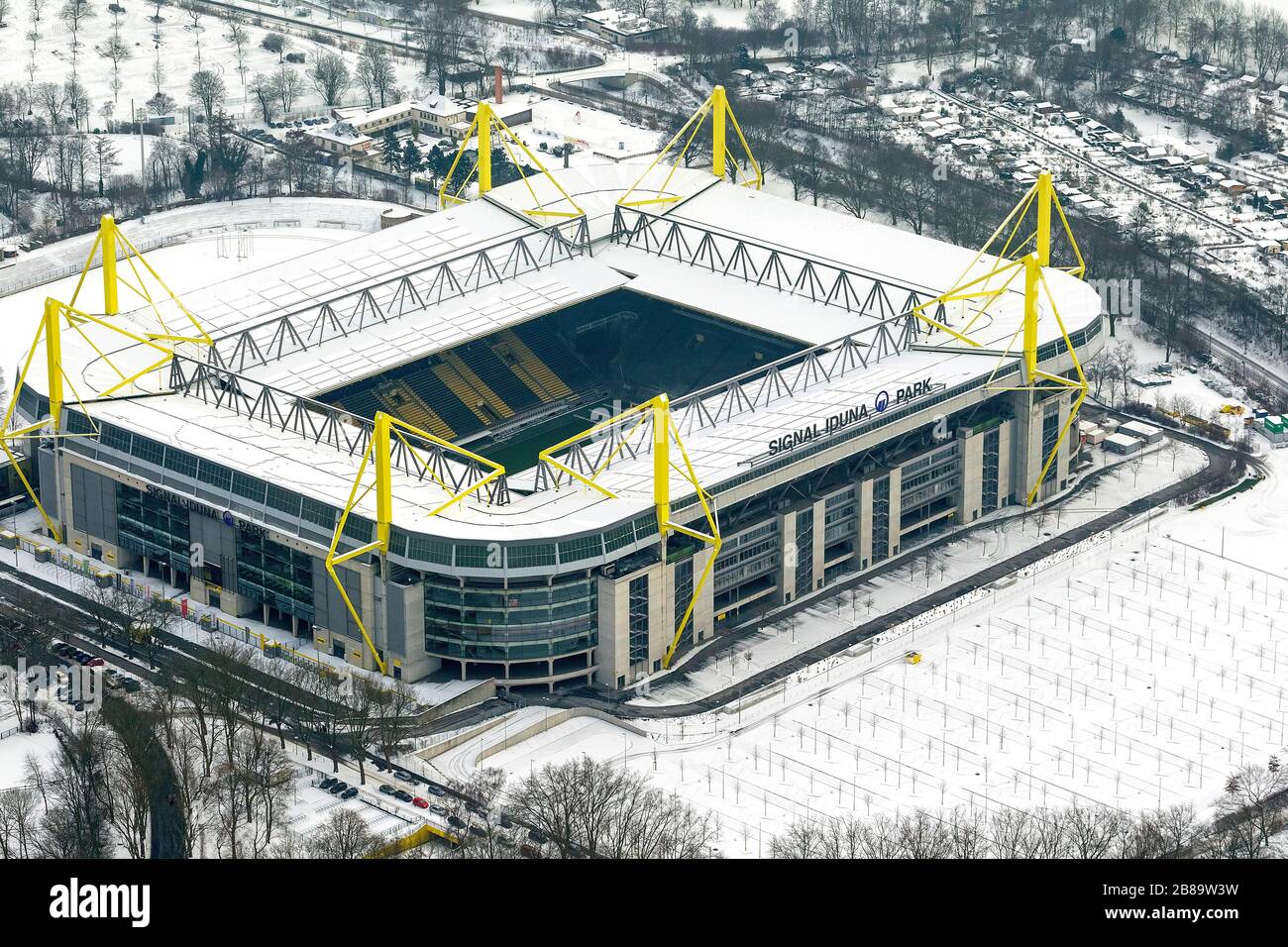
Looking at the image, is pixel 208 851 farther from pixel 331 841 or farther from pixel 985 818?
pixel 985 818

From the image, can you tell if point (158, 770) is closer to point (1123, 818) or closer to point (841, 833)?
point (841, 833)
